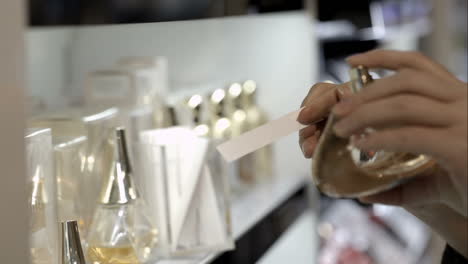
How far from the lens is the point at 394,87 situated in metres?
0.51

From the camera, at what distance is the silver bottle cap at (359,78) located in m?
0.55

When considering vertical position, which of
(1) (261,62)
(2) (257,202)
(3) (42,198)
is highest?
(1) (261,62)

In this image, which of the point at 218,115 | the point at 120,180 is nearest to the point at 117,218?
the point at 120,180

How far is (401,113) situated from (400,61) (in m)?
0.05

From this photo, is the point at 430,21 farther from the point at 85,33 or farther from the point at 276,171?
the point at 85,33

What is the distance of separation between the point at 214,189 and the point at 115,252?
0.16 metres

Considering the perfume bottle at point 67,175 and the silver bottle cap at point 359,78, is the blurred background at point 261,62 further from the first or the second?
the silver bottle cap at point 359,78

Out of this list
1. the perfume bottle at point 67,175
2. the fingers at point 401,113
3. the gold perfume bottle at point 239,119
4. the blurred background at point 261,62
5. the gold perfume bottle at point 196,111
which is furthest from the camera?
the gold perfume bottle at point 239,119

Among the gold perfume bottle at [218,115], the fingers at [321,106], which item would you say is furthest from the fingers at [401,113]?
the gold perfume bottle at [218,115]

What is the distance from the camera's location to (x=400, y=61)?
0.53 m

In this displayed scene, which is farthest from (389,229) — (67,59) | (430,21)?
(67,59)

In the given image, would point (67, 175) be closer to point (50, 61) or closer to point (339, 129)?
point (339, 129)

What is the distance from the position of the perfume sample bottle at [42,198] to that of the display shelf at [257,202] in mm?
175

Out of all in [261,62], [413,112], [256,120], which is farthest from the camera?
[261,62]
